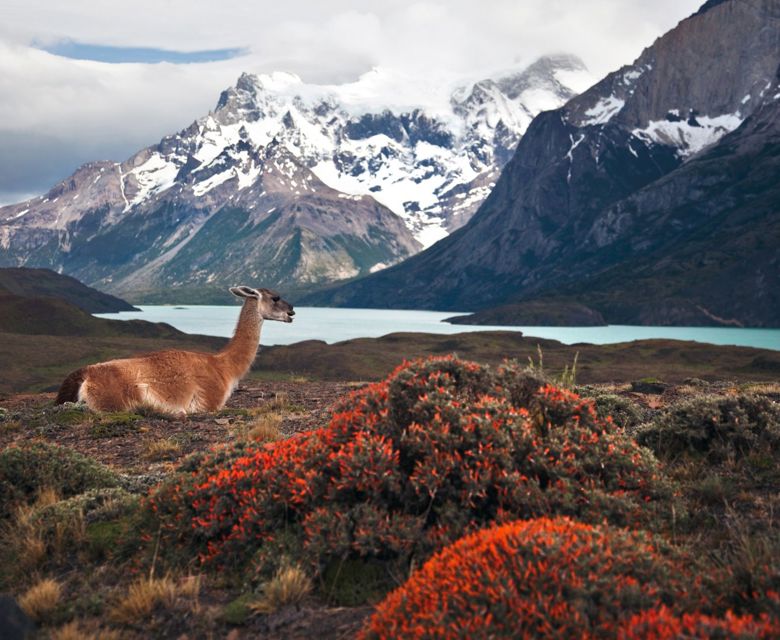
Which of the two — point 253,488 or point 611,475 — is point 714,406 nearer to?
point 611,475

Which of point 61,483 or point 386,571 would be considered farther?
point 61,483

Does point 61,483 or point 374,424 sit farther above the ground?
point 374,424

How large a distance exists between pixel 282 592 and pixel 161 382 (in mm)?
12978

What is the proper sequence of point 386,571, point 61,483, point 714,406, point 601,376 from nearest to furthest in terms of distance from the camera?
point 386,571, point 61,483, point 714,406, point 601,376

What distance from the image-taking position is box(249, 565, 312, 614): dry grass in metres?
6.44

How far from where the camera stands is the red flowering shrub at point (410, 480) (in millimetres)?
7199

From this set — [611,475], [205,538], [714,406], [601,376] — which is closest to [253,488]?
[205,538]

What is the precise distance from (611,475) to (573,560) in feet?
9.41

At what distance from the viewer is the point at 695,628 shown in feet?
15.7

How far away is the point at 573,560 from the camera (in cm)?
554

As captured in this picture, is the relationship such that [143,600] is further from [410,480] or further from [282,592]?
[410,480]

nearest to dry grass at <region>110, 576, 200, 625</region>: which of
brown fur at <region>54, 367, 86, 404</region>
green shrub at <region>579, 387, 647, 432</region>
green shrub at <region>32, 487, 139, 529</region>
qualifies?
green shrub at <region>32, 487, 139, 529</region>

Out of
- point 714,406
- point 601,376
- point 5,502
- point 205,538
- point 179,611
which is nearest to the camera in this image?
point 179,611

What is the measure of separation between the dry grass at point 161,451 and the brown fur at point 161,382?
14.5 ft
